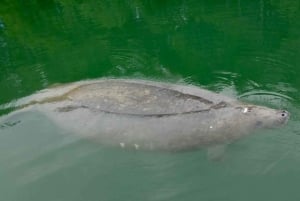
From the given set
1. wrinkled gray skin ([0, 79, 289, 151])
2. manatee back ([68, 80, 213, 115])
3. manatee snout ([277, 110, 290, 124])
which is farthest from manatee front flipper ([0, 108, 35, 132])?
manatee snout ([277, 110, 290, 124])

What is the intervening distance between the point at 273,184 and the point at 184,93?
7.76 ft

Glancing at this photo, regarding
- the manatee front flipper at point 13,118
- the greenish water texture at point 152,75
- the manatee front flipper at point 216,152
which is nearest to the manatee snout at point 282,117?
the greenish water texture at point 152,75

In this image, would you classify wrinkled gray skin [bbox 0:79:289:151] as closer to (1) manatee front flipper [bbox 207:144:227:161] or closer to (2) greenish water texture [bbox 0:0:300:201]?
(1) manatee front flipper [bbox 207:144:227:161]

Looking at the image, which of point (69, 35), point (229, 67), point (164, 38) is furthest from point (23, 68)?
point (229, 67)

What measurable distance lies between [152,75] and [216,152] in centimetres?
389

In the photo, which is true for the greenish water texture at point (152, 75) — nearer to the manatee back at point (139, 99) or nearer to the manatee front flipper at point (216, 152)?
the manatee front flipper at point (216, 152)

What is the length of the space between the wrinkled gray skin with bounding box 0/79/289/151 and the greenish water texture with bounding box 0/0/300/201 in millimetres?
225

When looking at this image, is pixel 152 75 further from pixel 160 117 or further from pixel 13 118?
pixel 13 118

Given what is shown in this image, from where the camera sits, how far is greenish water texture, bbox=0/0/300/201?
26.0ft

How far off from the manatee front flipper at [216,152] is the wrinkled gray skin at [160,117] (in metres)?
0.11

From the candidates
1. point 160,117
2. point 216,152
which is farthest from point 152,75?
point 216,152

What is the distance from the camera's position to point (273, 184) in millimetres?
7633

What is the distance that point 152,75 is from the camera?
37.9 feet

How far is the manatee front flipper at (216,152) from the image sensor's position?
318 inches
